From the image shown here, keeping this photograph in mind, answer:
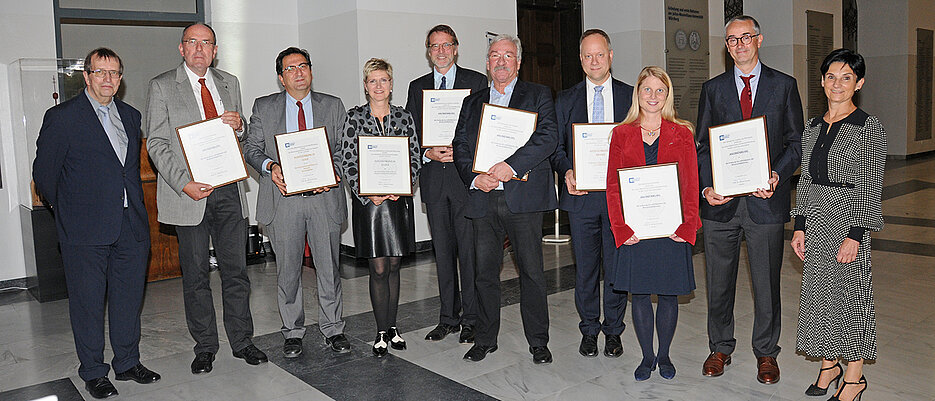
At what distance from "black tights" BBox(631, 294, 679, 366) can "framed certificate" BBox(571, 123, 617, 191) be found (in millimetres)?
626

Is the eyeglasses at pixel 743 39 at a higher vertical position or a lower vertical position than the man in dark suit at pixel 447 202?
higher

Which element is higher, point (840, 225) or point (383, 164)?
point (383, 164)

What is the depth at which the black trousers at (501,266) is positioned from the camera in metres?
3.93

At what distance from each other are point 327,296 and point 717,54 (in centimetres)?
808

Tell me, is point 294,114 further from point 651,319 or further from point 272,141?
point 651,319

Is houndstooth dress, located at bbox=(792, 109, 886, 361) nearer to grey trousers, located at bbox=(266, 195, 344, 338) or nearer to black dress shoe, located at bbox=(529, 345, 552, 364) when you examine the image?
black dress shoe, located at bbox=(529, 345, 552, 364)

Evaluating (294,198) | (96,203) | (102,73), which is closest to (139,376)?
(96,203)

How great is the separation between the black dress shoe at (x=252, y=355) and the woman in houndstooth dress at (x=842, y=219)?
2.86 meters

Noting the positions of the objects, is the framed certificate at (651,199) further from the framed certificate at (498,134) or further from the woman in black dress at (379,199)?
the woman in black dress at (379,199)

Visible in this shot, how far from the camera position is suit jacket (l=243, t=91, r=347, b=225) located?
13.6ft

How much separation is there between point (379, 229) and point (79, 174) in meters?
1.54

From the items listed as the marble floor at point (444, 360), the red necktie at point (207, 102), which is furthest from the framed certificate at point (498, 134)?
the red necktie at point (207, 102)

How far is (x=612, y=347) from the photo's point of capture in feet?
13.6

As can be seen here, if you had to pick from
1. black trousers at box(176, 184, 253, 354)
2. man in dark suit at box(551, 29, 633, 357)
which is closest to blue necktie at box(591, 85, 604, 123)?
man in dark suit at box(551, 29, 633, 357)
